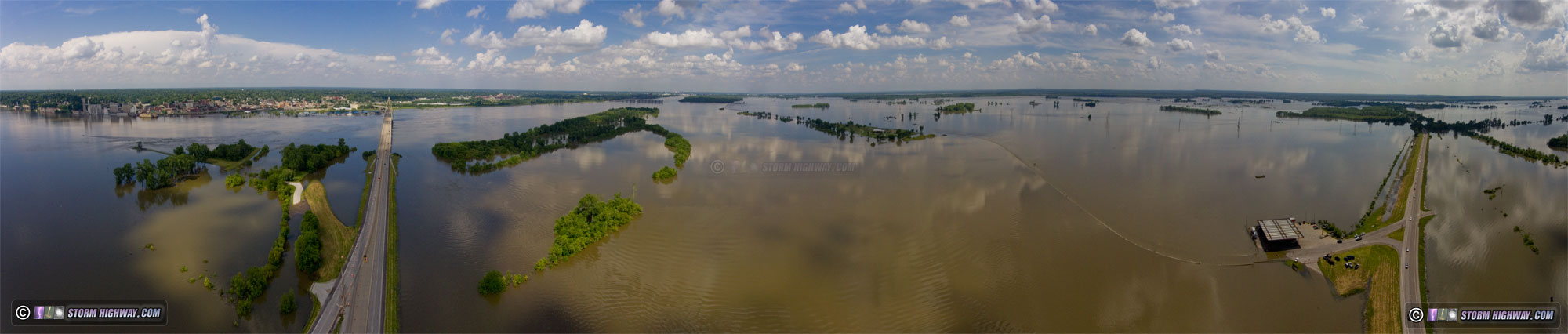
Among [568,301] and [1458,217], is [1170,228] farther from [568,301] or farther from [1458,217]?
[568,301]

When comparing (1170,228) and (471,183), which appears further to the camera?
(471,183)

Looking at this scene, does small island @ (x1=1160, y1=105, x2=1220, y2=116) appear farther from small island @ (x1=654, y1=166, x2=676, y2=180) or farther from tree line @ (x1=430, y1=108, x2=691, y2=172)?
small island @ (x1=654, y1=166, x2=676, y2=180)

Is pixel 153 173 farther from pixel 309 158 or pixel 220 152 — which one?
pixel 220 152

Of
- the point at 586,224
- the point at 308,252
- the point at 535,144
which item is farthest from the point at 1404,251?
the point at 535,144

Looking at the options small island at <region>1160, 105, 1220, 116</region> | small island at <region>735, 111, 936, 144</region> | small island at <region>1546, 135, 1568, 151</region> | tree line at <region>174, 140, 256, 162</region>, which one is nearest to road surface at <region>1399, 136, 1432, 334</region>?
small island at <region>735, 111, 936, 144</region>

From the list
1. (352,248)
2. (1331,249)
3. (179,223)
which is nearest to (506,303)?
(352,248)

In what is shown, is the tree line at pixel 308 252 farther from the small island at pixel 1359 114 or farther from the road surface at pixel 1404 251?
the small island at pixel 1359 114

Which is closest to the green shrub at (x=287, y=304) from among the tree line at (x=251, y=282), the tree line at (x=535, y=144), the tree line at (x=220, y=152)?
the tree line at (x=251, y=282)
